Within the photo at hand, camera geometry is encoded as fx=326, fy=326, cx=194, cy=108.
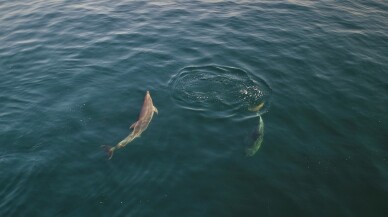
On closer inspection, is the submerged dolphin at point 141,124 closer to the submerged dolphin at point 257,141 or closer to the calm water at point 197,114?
the calm water at point 197,114

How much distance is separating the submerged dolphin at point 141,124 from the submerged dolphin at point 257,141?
4.56m

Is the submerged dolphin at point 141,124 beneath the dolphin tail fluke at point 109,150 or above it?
above

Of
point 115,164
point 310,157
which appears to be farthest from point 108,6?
point 310,157

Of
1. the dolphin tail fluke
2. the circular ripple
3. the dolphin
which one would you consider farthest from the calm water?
the dolphin

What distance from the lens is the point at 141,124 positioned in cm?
1411

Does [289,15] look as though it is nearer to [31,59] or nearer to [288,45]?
[288,45]

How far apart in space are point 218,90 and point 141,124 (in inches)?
178

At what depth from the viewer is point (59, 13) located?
27.0 m

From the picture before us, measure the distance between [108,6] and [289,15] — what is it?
1525 cm

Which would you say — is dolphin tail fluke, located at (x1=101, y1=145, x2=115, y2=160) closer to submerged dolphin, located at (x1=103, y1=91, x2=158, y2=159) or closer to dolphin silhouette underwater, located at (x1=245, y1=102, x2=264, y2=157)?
submerged dolphin, located at (x1=103, y1=91, x2=158, y2=159)

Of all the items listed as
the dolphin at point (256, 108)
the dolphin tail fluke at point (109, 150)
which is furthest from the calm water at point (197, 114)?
the dolphin at point (256, 108)

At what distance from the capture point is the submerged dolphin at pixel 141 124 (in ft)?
43.5

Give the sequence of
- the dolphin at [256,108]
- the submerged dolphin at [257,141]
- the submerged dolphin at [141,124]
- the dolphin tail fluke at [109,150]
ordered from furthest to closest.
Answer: the dolphin at [256,108] → the submerged dolphin at [141,124] → the submerged dolphin at [257,141] → the dolphin tail fluke at [109,150]

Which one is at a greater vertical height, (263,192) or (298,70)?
(298,70)
